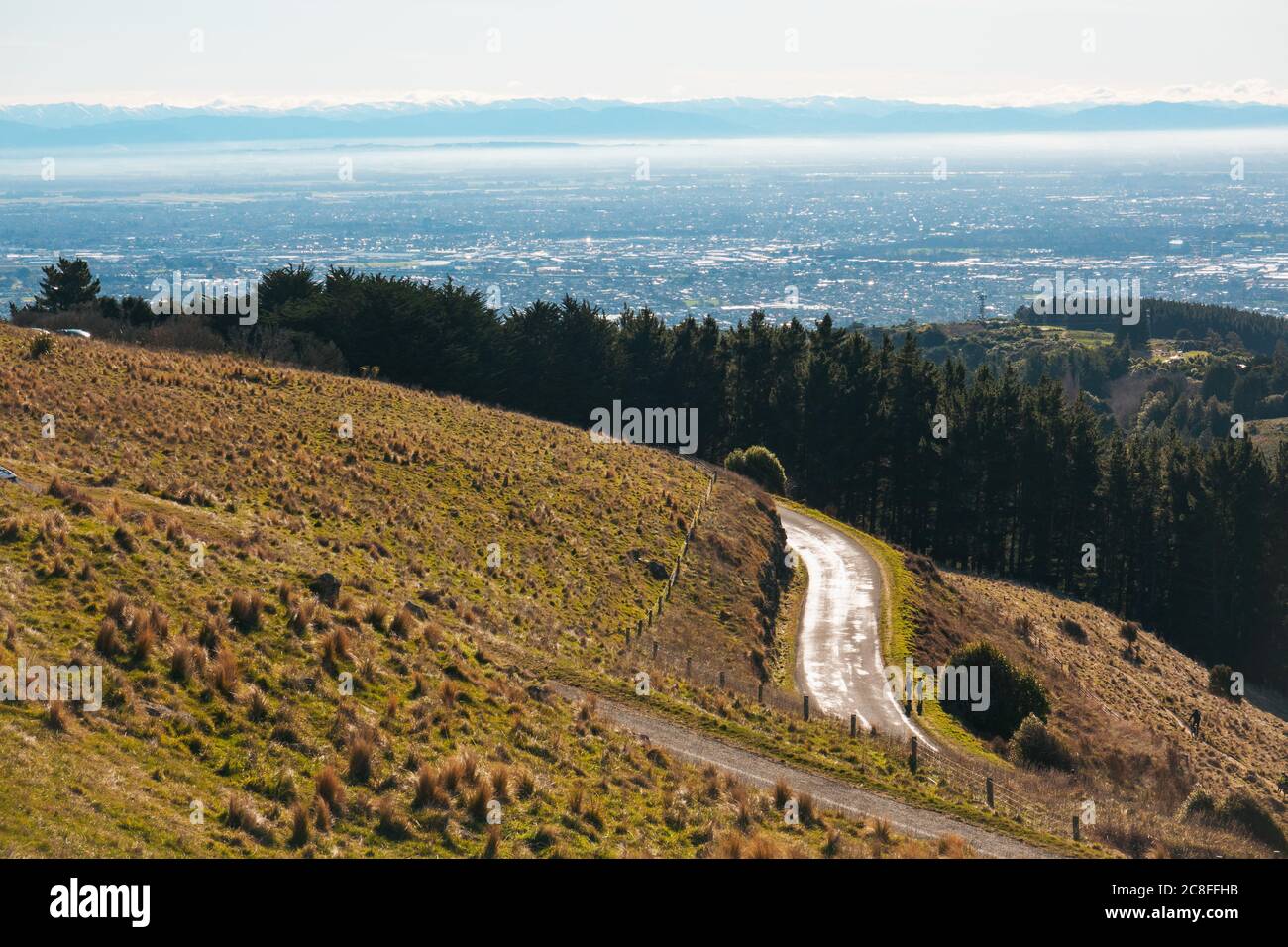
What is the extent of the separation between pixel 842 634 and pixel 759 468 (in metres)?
26.4

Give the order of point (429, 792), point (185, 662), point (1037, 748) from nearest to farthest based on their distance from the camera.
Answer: point (429, 792), point (185, 662), point (1037, 748)

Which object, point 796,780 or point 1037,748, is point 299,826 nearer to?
point 796,780

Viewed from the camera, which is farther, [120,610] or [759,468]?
[759,468]

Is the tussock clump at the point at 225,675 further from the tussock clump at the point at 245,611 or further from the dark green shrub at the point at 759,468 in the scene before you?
the dark green shrub at the point at 759,468

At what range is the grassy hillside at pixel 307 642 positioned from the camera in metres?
14.0

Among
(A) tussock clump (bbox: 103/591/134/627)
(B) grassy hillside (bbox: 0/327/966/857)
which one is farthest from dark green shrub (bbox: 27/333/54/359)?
(A) tussock clump (bbox: 103/591/134/627)

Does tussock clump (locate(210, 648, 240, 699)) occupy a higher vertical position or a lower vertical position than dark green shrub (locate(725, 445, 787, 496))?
higher

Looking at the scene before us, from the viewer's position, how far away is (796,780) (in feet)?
67.4

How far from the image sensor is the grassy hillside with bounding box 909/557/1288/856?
939 inches

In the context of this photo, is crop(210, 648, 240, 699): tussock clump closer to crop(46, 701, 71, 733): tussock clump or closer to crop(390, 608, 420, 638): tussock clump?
crop(46, 701, 71, 733): tussock clump

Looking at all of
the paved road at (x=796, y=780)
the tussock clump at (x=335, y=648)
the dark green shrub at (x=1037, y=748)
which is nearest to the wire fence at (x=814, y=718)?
the paved road at (x=796, y=780)

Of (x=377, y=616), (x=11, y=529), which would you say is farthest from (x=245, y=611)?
(x=11, y=529)

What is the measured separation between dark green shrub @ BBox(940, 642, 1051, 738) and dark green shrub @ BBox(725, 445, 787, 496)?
30438 mm
